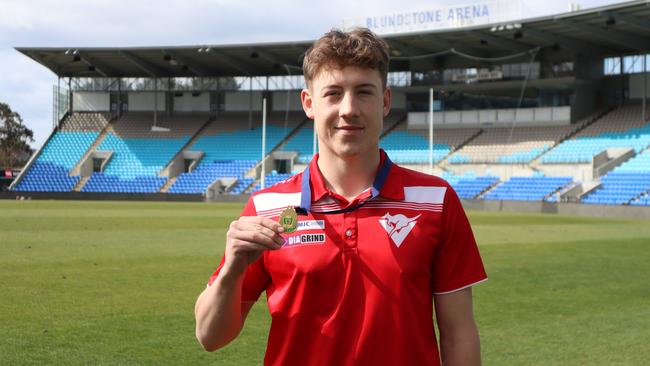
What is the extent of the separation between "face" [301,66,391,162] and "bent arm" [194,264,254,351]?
0.63m

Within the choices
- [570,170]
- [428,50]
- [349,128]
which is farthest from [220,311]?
[428,50]

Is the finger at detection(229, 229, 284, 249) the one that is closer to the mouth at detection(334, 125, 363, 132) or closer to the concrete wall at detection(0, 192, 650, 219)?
the mouth at detection(334, 125, 363, 132)

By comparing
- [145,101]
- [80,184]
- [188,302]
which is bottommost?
[80,184]

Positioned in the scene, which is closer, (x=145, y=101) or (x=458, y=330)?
(x=458, y=330)

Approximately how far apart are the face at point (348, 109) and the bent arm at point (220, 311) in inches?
24.9

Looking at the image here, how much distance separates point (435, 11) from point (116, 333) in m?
47.0

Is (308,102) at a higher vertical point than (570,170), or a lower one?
higher

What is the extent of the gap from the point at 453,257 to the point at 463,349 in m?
0.35

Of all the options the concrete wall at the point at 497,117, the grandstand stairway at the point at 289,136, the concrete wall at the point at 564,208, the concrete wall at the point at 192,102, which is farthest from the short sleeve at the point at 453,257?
the concrete wall at the point at 192,102

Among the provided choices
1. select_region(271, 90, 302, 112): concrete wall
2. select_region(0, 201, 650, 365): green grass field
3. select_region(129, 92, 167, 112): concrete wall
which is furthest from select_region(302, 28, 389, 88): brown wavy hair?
select_region(129, 92, 167, 112): concrete wall

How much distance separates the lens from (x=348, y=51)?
2803mm

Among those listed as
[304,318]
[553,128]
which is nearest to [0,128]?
[553,128]

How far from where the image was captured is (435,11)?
52031mm

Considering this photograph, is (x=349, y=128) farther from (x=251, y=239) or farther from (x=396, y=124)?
(x=396, y=124)
